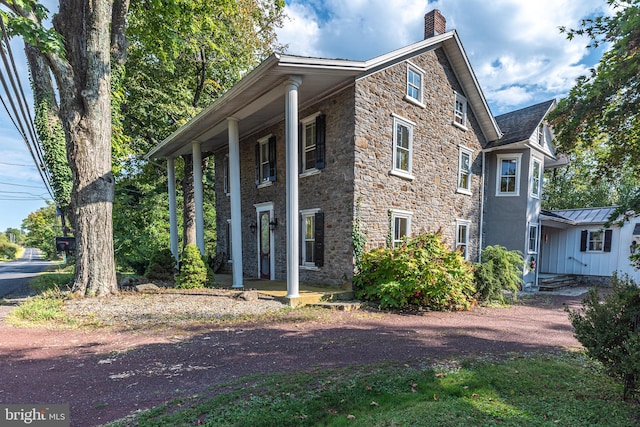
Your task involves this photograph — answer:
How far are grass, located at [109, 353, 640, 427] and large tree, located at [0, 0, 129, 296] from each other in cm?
658

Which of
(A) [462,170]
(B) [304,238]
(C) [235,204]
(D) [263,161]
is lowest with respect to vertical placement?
(B) [304,238]

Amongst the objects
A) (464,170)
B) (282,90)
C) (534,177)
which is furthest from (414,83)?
(534,177)

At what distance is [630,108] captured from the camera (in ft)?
15.3

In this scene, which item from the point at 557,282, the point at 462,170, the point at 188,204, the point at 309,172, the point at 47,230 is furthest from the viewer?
the point at 47,230

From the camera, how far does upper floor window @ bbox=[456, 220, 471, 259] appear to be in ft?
41.0

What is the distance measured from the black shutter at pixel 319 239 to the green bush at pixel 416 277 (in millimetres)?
1383

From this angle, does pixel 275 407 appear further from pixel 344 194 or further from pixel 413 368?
pixel 344 194

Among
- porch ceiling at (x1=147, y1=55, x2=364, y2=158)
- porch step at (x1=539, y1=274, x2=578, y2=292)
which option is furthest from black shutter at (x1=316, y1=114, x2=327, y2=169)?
porch step at (x1=539, y1=274, x2=578, y2=292)

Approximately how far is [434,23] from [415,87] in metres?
3.36

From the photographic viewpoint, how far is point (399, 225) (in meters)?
10.1

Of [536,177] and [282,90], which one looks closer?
[282,90]

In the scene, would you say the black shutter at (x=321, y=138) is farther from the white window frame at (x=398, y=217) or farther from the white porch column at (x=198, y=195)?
the white porch column at (x=198, y=195)

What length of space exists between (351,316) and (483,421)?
4.26m

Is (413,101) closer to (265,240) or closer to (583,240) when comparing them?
(265,240)
